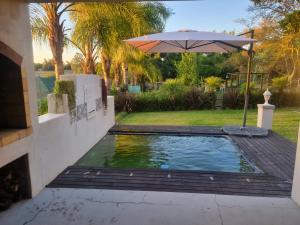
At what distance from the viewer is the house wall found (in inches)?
137

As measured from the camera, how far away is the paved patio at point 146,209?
341cm

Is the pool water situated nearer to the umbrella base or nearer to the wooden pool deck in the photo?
the umbrella base

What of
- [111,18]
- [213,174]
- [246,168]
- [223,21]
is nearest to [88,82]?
[111,18]

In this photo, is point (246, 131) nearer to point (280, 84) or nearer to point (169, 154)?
point (169, 154)

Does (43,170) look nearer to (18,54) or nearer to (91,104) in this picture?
(18,54)

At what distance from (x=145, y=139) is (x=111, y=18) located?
4.58 meters

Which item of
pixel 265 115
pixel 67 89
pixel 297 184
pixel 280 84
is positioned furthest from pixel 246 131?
pixel 280 84

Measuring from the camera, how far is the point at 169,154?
271 inches

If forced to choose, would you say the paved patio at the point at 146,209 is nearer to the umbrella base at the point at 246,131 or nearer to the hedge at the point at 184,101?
the umbrella base at the point at 246,131

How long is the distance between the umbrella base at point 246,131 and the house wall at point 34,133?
516 centimetres

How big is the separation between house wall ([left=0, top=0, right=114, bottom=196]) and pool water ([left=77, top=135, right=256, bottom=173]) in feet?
2.99

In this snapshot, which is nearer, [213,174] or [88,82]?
[213,174]

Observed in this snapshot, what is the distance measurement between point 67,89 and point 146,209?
3.42 metres

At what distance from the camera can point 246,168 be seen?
580cm
